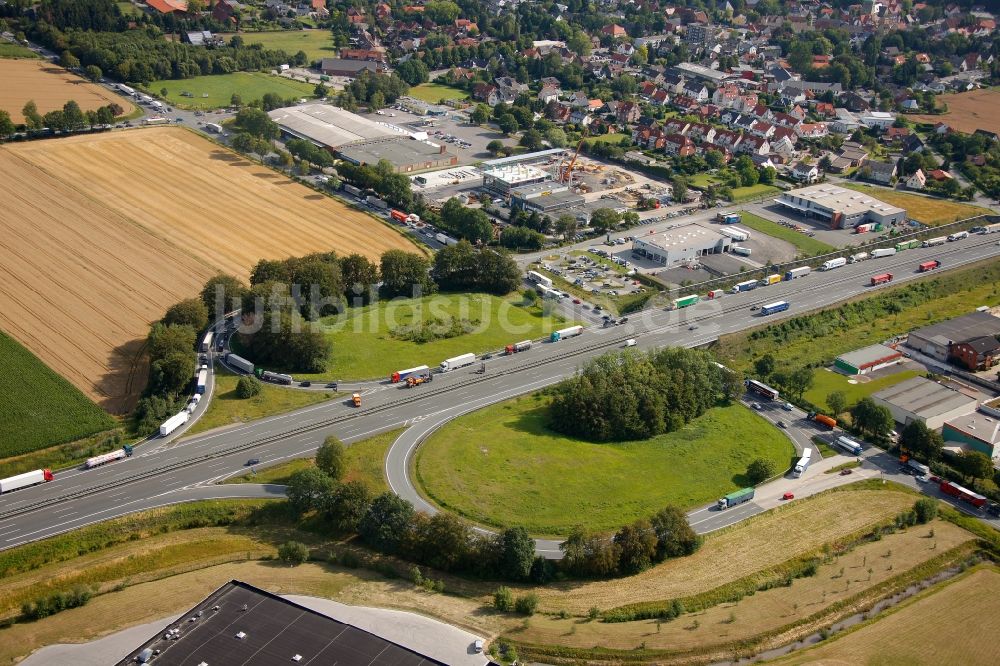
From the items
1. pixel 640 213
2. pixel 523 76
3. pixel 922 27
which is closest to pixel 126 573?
pixel 640 213

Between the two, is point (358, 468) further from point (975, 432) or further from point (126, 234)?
point (126, 234)

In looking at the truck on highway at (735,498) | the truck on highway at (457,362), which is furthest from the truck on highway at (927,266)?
the truck on highway at (457,362)

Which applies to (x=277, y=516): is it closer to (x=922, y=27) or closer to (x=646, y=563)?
(x=646, y=563)

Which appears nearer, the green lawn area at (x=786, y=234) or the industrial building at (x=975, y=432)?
the industrial building at (x=975, y=432)

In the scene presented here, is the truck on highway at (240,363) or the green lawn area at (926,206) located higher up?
the green lawn area at (926,206)

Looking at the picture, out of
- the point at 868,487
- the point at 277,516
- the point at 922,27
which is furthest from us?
the point at 922,27

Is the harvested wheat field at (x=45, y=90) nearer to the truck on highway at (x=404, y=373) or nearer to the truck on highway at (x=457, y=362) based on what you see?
the truck on highway at (x=404, y=373)

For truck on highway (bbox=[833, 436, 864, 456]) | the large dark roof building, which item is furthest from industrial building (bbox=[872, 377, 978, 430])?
the large dark roof building
